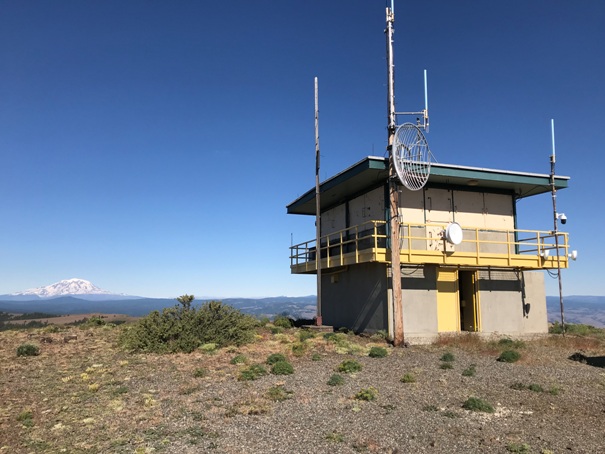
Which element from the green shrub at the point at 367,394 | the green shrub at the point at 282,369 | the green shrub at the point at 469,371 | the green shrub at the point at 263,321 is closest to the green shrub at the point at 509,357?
the green shrub at the point at 469,371

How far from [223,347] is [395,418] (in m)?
9.75

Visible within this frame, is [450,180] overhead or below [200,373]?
overhead

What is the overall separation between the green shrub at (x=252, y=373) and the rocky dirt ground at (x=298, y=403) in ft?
0.56

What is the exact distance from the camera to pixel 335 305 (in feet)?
84.6

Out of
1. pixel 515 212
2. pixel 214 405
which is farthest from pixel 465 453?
pixel 515 212

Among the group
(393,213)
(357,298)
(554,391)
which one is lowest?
(554,391)

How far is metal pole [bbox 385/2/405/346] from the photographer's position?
19.2m

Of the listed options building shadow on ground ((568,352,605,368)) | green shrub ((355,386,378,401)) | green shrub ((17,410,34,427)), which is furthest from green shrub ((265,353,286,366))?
building shadow on ground ((568,352,605,368))

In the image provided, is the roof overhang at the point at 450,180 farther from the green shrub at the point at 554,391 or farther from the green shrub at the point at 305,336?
the green shrub at the point at 554,391

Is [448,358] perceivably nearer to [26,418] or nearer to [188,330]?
[188,330]

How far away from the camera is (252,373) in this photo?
1360 cm

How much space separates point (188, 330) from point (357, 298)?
8608 mm

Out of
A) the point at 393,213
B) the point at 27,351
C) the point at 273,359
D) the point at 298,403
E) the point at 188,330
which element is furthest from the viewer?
the point at 393,213

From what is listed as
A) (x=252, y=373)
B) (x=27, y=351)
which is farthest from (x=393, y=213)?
(x=27, y=351)
